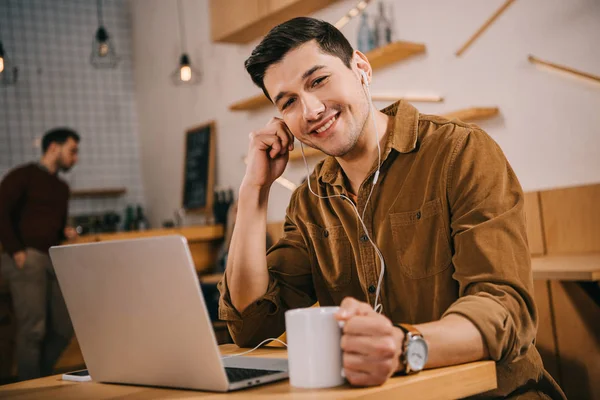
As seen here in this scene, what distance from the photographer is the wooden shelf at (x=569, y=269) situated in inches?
82.1

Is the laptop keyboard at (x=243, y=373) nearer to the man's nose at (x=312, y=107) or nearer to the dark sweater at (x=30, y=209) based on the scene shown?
the man's nose at (x=312, y=107)

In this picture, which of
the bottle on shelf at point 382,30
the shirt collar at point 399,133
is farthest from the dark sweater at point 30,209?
the shirt collar at point 399,133

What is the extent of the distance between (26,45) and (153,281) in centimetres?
613

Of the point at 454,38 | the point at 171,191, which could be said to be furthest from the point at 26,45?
the point at 454,38

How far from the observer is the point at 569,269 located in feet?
7.06

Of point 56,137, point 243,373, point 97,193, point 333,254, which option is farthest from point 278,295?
point 97,193

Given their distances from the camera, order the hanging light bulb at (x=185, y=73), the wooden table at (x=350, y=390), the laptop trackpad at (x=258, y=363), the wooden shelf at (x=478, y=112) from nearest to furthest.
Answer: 1. the wooden table at (x=350, y=390)
2. the laptop trackpad at (x=258, y=363)
3. the wooden shelf at (x=478, y=112)
4. the hanging light bulb at (x=185, y=73)

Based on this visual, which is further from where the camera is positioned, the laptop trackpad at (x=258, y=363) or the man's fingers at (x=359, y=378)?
the laptop trackpad at (x=258, y=363)

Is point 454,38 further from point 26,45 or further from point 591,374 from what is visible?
point 26,45

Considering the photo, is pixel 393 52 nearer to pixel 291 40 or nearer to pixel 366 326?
pixel 291 40

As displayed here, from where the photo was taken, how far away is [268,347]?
1.46 metres

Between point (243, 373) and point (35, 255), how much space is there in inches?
160

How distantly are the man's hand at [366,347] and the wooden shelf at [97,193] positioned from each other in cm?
582

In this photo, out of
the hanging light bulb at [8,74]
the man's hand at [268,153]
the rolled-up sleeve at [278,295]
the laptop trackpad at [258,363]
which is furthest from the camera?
the hanging light bulb at [8,74]
